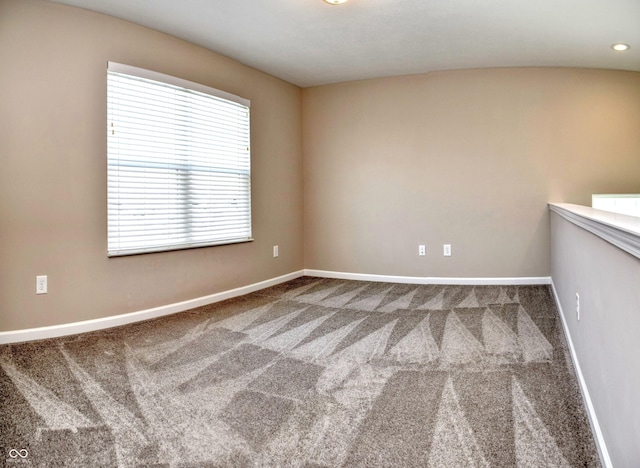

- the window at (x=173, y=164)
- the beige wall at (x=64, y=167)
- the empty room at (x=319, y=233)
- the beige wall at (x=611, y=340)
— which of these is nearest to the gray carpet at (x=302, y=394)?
the empty room at (x=319, y=233)

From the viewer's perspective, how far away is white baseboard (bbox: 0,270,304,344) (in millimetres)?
2662

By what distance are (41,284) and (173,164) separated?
4.44ft

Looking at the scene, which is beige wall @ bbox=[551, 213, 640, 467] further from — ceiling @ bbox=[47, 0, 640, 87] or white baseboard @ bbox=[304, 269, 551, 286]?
white baseboard @ bbox=[304, 269, 551, 286]

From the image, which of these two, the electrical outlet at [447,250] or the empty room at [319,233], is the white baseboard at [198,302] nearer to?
the empty room at [319,233]

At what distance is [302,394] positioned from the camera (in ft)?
6.31

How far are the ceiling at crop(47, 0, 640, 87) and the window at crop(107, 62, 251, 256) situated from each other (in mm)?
498

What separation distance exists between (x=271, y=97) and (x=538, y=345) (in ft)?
11.9

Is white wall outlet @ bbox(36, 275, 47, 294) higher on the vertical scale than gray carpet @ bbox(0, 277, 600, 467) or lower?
higher

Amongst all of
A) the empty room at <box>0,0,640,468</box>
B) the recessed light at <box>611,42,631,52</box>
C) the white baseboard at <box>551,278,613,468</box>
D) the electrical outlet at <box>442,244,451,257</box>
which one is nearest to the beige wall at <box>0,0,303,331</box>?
the empty room at <box>0,0,640,468</box>

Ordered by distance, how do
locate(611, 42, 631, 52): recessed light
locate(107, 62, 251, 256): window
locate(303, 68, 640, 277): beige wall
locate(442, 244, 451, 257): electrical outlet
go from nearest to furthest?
locate(107, 62, 251, 256): window
locate(611, 42, 631, 52): recessed light
locate(303, 68, 640, 277): beige wall
locate(442, 244, 451, 257): electrical outlet

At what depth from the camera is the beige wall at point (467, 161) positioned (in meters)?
4.14

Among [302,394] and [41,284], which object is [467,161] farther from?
[41,284]

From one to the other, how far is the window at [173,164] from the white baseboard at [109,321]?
20.1 inches

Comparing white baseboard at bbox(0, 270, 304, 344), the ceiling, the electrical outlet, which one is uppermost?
the ceiling
